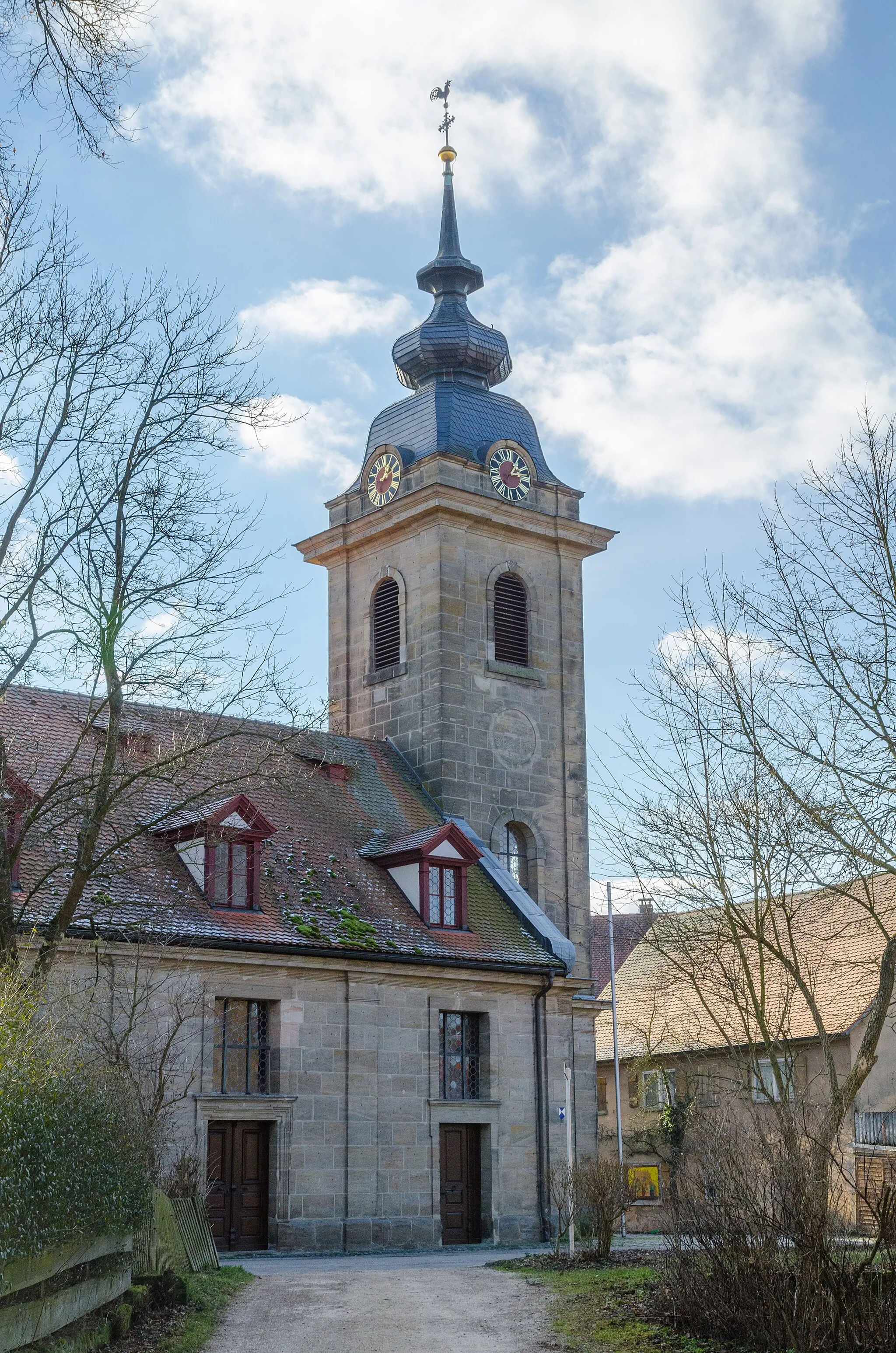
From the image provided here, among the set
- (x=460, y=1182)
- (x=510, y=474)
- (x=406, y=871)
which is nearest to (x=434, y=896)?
(x=406, y=871)

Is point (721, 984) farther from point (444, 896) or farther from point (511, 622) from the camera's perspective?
point (511, 622)

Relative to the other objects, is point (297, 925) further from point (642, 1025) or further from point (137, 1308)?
point (642, 1025)

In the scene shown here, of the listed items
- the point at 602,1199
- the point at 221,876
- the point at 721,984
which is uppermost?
the point at 221,876

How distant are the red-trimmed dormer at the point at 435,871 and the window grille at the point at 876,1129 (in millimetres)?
9201

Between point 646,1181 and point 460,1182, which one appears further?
point 646,1181

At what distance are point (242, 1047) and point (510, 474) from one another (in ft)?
49.7

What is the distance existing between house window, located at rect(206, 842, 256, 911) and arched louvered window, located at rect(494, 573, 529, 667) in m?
9.50

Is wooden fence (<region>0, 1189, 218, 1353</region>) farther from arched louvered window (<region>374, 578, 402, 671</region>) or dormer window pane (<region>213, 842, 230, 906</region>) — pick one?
arched louvered window (<region>374, 578, 402, 671</region>)

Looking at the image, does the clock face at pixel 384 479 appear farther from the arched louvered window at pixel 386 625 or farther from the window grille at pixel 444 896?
the window grille at pixel 444 896

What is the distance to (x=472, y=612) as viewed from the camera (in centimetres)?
3384

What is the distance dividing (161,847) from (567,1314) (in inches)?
515

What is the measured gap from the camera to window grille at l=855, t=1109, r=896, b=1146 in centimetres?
3044

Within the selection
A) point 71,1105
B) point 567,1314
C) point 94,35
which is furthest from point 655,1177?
point 94,35

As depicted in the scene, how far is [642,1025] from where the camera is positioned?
4128cm
